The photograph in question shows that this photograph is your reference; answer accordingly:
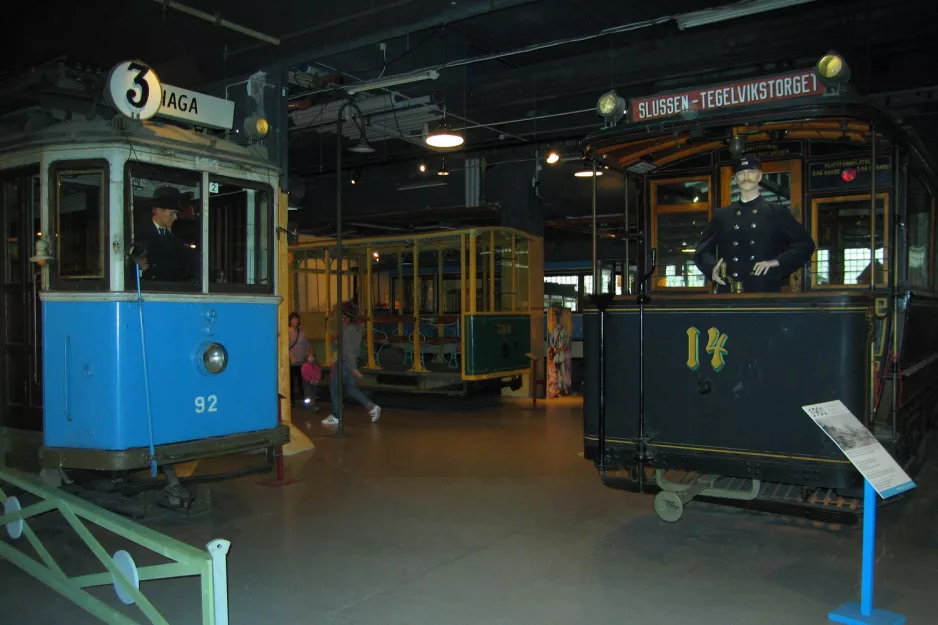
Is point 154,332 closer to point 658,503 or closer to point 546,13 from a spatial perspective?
point 658,503

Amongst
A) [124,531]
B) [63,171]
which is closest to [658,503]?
[124,531]

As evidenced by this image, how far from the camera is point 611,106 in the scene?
4.97 meters

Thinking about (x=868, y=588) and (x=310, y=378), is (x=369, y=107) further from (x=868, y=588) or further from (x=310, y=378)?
(x=868, y=588)

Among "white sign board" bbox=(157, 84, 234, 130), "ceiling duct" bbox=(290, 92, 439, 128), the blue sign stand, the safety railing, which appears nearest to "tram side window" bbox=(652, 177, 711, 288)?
the blue sign stand

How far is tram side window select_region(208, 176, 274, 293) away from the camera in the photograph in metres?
5.49

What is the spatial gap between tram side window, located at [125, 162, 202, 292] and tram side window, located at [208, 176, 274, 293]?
0.47 ft

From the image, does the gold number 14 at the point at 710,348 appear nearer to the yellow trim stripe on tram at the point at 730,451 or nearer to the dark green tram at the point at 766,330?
the dark green tram at the point at 766,330

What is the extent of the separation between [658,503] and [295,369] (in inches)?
388

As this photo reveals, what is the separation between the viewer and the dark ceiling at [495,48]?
7.28 meters

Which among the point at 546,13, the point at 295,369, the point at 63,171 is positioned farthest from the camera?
the point at 295,369

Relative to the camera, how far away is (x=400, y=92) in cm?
1192

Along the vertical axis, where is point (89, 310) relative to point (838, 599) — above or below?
above

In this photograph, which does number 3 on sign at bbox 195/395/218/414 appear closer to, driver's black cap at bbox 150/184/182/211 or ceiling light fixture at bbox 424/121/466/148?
driver's black cap at bbox 150/184/182/211

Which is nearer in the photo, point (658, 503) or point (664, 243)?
point (658, 503)
